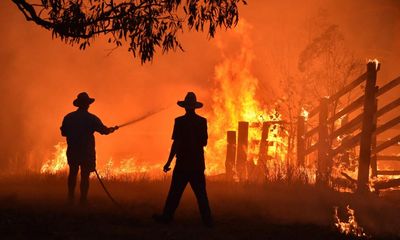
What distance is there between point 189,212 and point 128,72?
28099 mm

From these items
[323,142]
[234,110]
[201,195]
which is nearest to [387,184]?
[323,142]

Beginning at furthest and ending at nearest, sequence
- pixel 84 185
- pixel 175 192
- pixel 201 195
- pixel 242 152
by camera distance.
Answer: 1. pixel 242 152
2. pixel 84 185
3. pixel 175 192
4. pixel 201 195

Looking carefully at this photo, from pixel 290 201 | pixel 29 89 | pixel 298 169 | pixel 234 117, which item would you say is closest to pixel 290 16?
pixel 29 89

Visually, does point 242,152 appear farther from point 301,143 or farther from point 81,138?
point 81,138

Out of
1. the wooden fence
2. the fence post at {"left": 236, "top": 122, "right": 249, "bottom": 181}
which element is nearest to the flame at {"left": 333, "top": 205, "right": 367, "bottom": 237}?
the wooden fence

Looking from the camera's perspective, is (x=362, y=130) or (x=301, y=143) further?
(x=301, y=143)

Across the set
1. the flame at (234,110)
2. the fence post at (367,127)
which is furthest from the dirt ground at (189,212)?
the flame at (234,110)

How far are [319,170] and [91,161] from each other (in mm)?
6180

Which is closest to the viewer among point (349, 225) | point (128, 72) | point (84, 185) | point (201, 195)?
point (201, 195)

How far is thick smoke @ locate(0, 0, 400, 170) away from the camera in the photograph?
34031mm

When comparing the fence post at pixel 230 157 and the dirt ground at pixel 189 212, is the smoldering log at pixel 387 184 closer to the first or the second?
the dirt ground at pixel 189 212

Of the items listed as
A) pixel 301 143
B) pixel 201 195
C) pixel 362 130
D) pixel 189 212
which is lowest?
pixel 189 212

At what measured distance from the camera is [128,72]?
126 feet

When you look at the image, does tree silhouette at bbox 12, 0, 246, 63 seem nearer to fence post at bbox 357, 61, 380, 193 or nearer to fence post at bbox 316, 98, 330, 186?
fence post at bbox 357, 61, 380, 193
